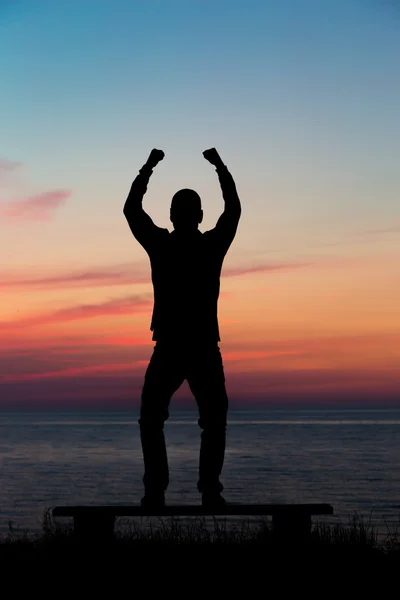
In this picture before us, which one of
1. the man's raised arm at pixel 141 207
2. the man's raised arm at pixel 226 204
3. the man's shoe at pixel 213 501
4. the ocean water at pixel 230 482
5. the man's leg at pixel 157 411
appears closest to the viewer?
the man's shoe at pixel 213 501

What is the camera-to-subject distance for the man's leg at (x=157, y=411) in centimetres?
861

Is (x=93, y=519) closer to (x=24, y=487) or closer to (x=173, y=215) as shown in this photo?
(x=173, y=215)

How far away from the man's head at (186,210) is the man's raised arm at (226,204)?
25cm

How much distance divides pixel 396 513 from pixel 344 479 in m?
17.9

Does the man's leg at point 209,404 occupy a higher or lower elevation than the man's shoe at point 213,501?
higher

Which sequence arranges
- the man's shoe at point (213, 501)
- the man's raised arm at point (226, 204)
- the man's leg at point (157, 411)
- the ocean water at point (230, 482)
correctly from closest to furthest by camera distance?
the man's shoe at point (213, 501), the man's leg at point (157, 411), the man's raised arm at point (226, 204), the ocean water at point (230, 482)

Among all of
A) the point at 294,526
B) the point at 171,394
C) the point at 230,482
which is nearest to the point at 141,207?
the point at 171,394

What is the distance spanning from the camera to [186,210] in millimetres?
8883

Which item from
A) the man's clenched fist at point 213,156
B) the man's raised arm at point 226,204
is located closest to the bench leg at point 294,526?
the man's raised arm at point 226,204

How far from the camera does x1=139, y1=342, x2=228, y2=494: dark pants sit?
8.62m

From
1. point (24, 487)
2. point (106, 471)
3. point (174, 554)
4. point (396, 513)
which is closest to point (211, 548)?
point (174, 554)

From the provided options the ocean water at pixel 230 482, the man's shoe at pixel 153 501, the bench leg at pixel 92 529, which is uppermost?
the man's shoe at pixel 153 501

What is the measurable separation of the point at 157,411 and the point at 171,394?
0.23 metres

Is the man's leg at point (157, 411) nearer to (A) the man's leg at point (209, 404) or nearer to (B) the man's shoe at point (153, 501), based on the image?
(B) the man's shoe at point (153, 501)
